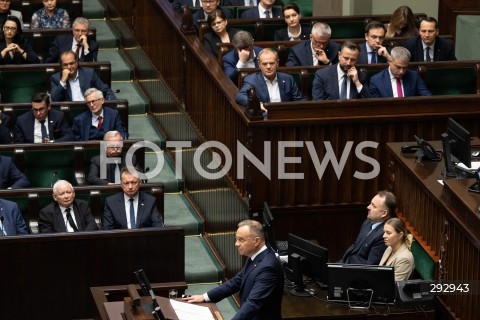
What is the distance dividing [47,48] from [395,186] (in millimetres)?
3429

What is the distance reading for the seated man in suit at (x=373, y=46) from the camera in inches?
331

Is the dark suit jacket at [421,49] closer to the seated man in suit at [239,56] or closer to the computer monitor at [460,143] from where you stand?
→ the seated man in suit at [239,56]

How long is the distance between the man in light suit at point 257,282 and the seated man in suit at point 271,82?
166 cm

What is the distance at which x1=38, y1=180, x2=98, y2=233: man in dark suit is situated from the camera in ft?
23.7

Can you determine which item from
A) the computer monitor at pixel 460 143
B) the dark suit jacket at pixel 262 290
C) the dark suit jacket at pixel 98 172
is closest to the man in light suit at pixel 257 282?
the dark suit jacket at pixel 262 290

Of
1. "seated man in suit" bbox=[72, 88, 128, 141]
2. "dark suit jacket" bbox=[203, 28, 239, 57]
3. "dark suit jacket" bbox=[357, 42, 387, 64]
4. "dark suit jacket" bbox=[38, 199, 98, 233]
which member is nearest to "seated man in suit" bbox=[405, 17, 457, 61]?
"dark suit jacket" bbox=[357, 42, 387, 64]

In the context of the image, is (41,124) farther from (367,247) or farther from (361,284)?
(361,284)

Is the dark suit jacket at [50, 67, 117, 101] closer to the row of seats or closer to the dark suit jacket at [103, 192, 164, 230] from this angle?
the dark suit jacket at [103, 192, 164, 230]

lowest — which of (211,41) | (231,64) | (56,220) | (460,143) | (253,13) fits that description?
(56,220)

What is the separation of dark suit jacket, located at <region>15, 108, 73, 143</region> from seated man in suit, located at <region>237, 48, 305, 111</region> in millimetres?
1311

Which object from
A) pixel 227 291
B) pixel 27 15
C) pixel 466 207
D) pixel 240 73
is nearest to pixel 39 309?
pixel 227 291

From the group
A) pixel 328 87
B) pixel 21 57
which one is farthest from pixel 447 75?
pixel 21 57

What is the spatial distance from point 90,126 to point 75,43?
122 centimetres

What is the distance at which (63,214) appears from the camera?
729 cm
